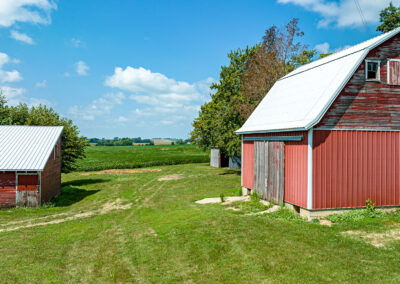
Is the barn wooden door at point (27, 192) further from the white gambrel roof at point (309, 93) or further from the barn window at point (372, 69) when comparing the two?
the barn window at point (372, 69)

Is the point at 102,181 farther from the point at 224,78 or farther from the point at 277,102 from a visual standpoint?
the point at 277,102

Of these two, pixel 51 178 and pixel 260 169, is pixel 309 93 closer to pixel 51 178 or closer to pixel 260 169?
pixel 260 169

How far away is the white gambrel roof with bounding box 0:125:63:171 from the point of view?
2411 cm

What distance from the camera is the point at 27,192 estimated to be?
2402cm

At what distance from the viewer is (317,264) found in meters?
10.2

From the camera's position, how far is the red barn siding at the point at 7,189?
23.9 meters

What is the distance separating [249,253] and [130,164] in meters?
47.1

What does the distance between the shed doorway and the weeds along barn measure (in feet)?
0.43

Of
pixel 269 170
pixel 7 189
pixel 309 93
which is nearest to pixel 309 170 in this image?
pixel 269 170

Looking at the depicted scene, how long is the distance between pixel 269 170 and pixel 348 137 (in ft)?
16.1

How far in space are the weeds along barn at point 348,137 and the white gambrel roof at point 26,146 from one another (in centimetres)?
1822

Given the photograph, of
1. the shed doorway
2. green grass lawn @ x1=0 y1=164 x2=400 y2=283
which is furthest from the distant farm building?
green grass lawn @ x1=0 y1=164 x2=400 y2=283

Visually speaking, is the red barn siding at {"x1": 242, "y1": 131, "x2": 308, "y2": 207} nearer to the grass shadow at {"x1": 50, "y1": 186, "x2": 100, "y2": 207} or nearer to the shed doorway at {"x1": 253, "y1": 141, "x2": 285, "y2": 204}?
the shed doorway at {"x1": 253, "y1": 141, "x2": 285, "y2": 204}

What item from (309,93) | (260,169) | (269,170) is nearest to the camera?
(309,93)
